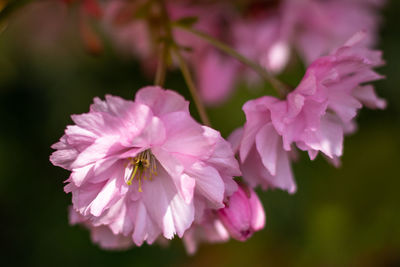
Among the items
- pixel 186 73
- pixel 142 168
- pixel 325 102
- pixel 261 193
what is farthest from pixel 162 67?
pixel 261 193

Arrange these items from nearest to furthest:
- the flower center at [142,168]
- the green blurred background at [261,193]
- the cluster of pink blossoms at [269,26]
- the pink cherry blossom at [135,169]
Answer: the pink cherry blossom at [135,169] < the flower center at [142,168] < the cluster of pink blossoms at [269,26] < the green blurred background at [261,193]

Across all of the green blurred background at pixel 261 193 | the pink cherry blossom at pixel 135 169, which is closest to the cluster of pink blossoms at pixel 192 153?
the pink cherry blossom at pixel 135 169

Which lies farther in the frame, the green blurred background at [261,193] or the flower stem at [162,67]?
the green blurred background at [261,193]

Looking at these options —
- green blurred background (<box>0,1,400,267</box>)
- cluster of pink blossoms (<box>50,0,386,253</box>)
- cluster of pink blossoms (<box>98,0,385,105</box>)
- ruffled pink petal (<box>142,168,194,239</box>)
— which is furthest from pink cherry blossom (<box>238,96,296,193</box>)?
green blurred background (<box>0,1,400,267</box>)

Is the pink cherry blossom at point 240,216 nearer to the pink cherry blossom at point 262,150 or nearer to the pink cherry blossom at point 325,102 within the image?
the pink cherry blossom at point 262,150

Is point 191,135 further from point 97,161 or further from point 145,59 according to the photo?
point 145,59

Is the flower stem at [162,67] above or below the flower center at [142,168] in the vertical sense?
above

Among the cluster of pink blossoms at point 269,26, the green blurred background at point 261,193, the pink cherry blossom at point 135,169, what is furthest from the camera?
the green blurred background at point 261,193
